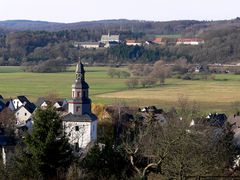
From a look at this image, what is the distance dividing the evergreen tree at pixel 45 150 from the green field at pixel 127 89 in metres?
32.9

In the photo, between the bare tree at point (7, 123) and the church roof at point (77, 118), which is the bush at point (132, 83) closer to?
the bare tree at point (7, 123)

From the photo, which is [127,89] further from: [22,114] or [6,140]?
[6,140]

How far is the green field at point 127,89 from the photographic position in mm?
57156

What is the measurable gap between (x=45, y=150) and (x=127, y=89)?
1854 inches

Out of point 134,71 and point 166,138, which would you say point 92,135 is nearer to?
point 166,138

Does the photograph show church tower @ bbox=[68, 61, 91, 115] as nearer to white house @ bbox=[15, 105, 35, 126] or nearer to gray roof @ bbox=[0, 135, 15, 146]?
gray roof @ bbox=[0, 135, 15, 146]

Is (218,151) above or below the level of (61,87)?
above

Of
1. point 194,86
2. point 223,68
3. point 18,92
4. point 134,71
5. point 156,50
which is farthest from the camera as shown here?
point 156,50

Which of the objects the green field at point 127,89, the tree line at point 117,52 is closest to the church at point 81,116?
the green field at point 127,89

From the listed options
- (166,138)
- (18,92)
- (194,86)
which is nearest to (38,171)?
(166,138)

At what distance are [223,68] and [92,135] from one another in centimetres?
6411

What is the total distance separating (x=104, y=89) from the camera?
2589 inches

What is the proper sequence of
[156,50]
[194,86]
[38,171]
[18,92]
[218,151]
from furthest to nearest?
[156,50] → [194,86] → [18,92] → [218,151] → [38,171]

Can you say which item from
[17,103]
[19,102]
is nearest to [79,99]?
[19,102]
